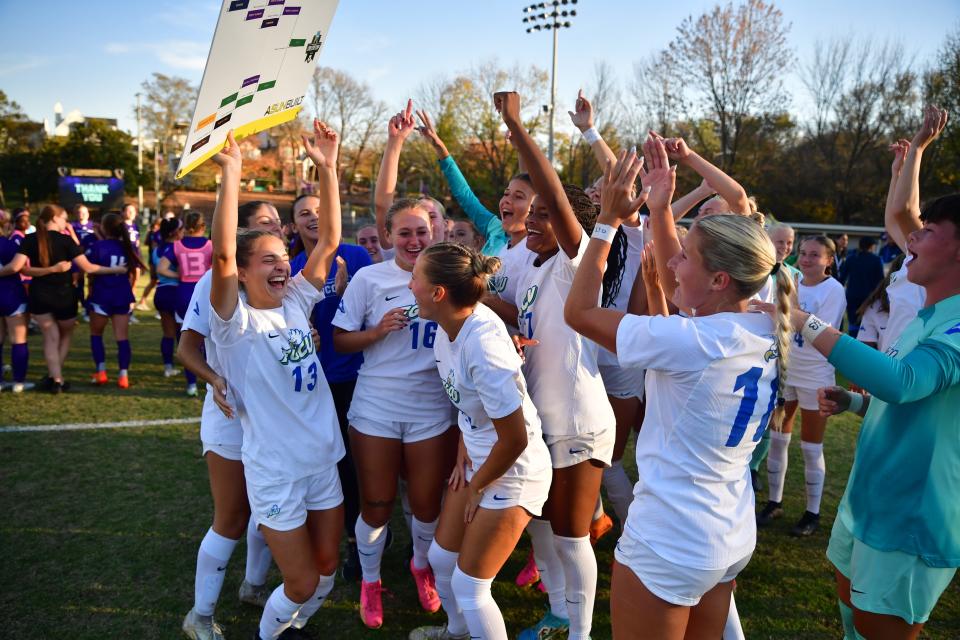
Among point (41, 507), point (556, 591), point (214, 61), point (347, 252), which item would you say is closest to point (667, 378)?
point (556, 591)

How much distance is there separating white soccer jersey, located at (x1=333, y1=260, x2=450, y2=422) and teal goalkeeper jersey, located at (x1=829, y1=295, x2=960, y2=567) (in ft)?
6.60

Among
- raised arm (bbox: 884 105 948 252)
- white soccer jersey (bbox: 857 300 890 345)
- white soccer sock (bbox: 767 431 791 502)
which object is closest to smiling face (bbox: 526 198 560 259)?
raised arm (bbox: 884 105 948 252)

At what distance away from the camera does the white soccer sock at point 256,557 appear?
3457mm

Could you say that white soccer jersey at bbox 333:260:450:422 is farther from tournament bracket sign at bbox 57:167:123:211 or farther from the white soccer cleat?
tournament bracket sign at bbox 57:167:123:211

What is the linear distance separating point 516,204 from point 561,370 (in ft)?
4.00

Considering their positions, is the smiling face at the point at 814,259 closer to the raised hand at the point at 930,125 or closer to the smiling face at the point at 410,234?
the raised hand at the point at 930,125

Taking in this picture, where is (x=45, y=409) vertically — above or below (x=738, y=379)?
below

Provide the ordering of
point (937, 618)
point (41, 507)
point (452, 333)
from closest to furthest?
point (452, 333), point (937, 618), point (41, 507)

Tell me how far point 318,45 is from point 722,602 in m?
2.86

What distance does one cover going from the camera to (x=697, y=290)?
2.05 m

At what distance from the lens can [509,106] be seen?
2.69 metres

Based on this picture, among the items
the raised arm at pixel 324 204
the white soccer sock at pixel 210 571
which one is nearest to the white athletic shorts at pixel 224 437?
the white soccer sock at pixel 210 571

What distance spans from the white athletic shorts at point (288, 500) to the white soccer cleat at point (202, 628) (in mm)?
765

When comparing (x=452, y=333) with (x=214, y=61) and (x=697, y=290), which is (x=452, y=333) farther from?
(x=214, y=61)
